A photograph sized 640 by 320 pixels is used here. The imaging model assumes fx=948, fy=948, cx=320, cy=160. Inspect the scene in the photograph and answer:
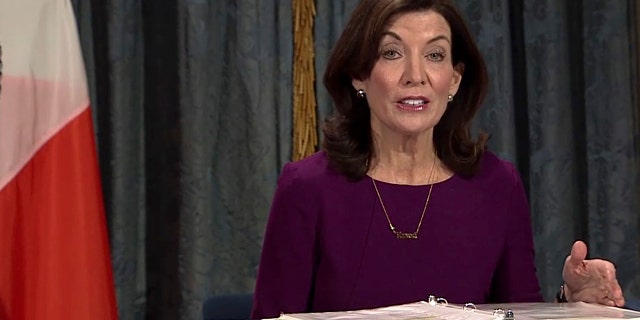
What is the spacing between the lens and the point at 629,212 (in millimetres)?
3225

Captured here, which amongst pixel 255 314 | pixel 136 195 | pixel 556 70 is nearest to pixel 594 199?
pixel 556 70

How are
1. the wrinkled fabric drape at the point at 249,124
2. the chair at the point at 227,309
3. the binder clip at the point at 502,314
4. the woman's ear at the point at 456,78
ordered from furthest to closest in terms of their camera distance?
the wrinkled fabric drape at the point at 249,124
the chair at the point at 227,309
the woman's ear at the point at 456,78
the binder clip at the point at 502,314

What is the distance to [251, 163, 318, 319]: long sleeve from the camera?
5.32ft

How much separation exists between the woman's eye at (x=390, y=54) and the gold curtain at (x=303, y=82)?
56.2 inches

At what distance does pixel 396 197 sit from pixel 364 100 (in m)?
0.20

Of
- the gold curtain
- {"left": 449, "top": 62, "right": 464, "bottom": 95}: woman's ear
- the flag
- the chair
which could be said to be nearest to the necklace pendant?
{"left": 449, "top": 62, "right": 464, "bottom": 95}: woman's ear

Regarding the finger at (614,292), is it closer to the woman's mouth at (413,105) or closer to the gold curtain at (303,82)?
the woman's mouth at (413,105)

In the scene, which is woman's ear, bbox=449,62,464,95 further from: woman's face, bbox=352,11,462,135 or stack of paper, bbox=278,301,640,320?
stack of paper, bbox=278,301,640,320

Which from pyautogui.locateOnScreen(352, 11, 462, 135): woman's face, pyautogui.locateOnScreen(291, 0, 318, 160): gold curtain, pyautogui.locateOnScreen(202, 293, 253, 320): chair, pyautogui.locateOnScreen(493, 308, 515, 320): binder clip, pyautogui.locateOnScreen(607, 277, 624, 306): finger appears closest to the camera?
pyautogui.locateOnScreen(493, 308, 515, 320): binder clip

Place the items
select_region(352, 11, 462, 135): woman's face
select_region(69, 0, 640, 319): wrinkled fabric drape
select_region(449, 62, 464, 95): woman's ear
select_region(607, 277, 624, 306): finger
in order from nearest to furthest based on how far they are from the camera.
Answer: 1. select_region(607, 277, 624, 306): finger
2. select_region(352, 11, 462, 135): woman's face
3. select_region(449, 62, 464, 95): woman's ear
4. select_region(69, 0, 640, 319): wrinkled fabric drape

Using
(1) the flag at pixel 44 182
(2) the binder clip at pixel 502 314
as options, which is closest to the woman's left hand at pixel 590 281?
(2) the binder clip at pixel 502 314

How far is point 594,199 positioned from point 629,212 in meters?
0.12

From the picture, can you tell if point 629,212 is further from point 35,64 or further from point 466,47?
point 35,64

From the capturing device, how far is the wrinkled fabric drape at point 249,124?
115 inches
